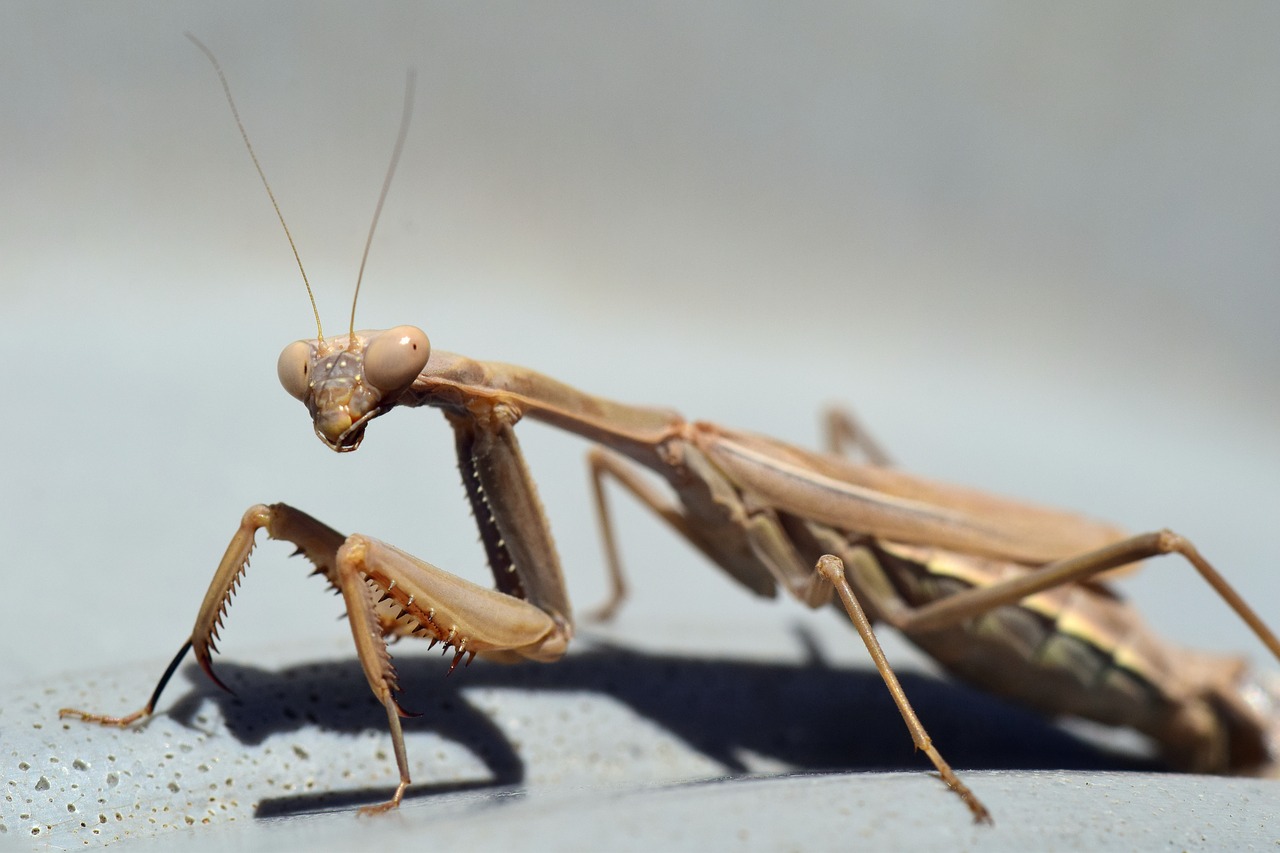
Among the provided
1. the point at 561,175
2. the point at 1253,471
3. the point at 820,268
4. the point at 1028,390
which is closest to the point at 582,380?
the point at 561,175

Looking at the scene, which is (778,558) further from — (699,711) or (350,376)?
(350,376)

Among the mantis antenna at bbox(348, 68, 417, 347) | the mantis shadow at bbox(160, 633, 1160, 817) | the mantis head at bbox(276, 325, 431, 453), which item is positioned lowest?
the mantis shadow at bbox(160, 633, 1160, 817)

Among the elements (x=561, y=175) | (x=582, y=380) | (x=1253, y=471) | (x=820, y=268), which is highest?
(x=561, y=175)

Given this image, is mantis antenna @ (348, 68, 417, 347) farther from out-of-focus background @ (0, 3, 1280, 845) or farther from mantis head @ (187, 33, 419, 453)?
out-of-focus background @ (0, 3, 1280, 845)

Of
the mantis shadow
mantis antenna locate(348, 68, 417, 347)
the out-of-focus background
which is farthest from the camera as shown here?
the out-of-focus background

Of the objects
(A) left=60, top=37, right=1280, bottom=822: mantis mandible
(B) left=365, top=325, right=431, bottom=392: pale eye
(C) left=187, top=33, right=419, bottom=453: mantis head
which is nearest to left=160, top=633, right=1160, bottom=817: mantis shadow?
(A) left=60, top=37, right=1280, bottom=822: mantis mandible

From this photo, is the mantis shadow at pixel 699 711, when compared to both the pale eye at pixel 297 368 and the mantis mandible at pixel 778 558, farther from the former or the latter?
the pale eye at pixel 297 368

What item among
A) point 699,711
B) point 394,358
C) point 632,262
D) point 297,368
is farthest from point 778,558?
point 632,262

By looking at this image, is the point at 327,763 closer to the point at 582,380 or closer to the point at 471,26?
the point at 582,380
